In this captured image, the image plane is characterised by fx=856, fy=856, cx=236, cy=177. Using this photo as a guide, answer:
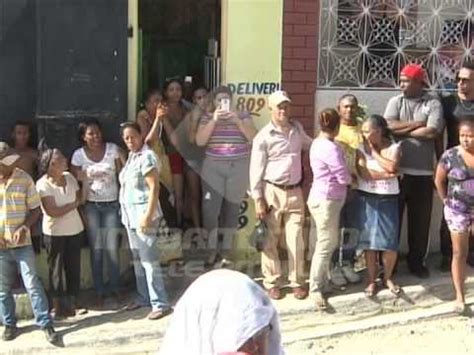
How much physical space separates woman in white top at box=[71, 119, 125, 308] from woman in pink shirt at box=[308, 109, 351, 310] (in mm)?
1477

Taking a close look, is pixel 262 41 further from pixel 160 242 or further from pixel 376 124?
pixel 160 242

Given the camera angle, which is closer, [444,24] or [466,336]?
[466,336]

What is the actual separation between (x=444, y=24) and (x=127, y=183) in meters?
3.08

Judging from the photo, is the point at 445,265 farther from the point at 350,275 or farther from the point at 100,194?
the point at 100,194

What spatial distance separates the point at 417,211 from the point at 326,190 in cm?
97

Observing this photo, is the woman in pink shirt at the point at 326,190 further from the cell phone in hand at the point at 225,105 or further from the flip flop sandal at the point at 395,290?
the cell phone in hand at the point at 225,105

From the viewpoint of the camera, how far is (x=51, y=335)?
6023 millimetres

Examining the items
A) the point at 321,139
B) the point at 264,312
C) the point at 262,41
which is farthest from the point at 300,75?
the point at 264,312

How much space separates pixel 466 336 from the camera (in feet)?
20.6

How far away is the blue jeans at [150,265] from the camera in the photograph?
6.33 m

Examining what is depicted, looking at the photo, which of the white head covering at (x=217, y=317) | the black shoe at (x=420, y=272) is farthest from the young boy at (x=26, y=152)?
the white head covering at (x=217, y=317)

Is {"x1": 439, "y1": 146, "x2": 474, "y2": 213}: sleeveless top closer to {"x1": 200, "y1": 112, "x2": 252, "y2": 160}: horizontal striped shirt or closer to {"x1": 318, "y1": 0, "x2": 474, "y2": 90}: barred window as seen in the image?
{"x1": 318, "y1": 0, "x2": 474, "y2": 90}: barred window

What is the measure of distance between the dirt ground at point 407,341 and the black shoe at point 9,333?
1948 millimetres

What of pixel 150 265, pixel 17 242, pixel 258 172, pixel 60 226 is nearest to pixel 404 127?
pixel 258 172
